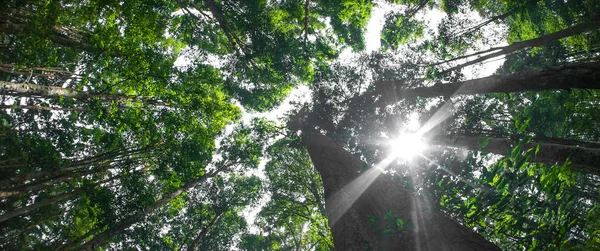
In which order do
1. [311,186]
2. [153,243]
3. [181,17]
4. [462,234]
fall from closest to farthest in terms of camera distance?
[462,234]
[181,17]
[153,243]
[311,186]

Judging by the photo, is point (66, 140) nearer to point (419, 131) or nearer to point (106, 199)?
point (106, 199)

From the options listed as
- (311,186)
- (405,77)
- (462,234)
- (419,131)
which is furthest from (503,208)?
(311,186)

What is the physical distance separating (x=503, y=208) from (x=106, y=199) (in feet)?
33.6

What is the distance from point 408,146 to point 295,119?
522cm

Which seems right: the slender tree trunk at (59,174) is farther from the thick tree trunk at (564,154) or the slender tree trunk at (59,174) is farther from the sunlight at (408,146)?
the thick tree trunk at (564,154)

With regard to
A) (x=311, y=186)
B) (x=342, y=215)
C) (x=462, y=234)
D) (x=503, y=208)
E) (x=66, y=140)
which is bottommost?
(x=462, y=234)

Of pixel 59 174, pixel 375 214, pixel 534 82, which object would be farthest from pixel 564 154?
pixel 59 174

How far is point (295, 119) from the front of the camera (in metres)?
12.1

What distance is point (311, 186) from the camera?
50.0 feet

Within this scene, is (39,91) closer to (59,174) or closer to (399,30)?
(59,174)

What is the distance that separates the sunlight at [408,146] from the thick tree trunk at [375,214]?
183 centimetres

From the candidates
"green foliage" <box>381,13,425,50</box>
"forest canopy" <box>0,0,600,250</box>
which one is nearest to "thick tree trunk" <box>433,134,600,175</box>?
"forest canopy" <box>0,0,600,250</box>

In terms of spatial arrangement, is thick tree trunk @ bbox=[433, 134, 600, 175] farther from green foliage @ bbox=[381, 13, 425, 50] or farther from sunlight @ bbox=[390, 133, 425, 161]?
green foliage @ bbox=[381, 13, 425, 50]

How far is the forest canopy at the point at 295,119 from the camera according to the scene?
469 centimetres
